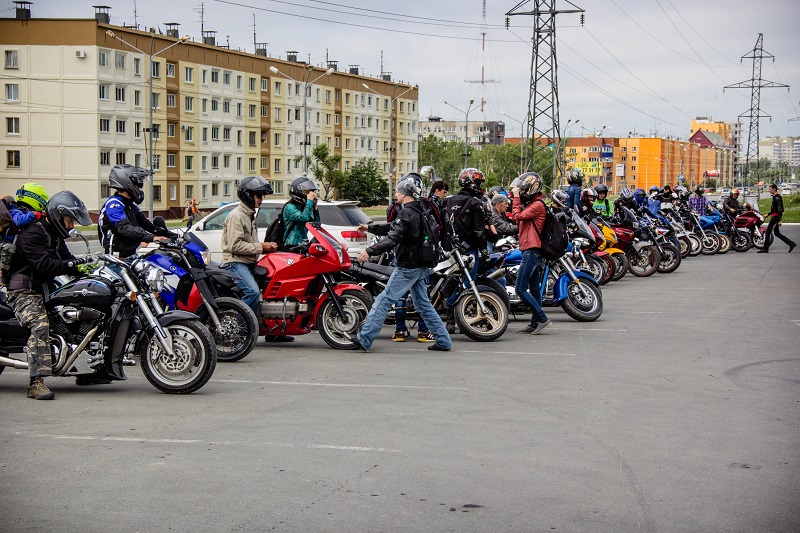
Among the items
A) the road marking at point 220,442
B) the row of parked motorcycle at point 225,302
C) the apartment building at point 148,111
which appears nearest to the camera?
the road marking at point 220,442

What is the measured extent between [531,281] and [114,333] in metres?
6.30

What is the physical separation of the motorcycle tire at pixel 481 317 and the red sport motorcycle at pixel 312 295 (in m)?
1.34

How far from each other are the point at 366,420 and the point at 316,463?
4.37 ft

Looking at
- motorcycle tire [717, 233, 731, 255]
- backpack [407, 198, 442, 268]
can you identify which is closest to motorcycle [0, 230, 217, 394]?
backpack [407, 198, 442, 268]

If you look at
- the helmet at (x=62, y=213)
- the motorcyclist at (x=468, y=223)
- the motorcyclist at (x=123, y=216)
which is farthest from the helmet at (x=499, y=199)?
the helmet at (x=62, y=213)

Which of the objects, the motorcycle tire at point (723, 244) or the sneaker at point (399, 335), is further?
the motorcycle tire at point (723, 244)

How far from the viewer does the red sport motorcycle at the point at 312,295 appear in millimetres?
11258

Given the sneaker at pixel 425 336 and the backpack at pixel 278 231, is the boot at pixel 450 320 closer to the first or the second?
the sneaker at pixel 425 336

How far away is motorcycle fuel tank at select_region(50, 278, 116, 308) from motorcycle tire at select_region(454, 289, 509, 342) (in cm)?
487

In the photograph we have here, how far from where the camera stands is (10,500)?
559 centimetres

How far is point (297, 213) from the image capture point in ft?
41.2

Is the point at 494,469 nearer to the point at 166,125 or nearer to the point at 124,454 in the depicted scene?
the point at 124,454

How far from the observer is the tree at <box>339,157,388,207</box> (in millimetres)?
87875

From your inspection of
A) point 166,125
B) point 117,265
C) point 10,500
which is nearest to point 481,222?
point 117,265
